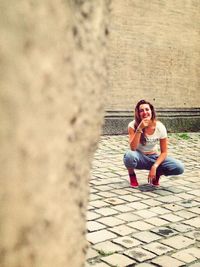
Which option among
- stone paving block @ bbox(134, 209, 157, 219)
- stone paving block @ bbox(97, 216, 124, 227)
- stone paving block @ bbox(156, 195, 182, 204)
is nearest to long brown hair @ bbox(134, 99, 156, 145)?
stone paving block @ bbox(156, 195, 182, 204)

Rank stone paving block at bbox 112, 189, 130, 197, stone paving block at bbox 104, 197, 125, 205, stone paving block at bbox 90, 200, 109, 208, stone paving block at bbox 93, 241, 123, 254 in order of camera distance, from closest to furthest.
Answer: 1. stone paving block at bbox 93, 241, 123, 254
2. stone paving block at bbox 90, 200, 109, 208
3. stone paving block at bbox 104, 197, 125, 205
4. stone paving block at bbox 112, 189, 130, 197

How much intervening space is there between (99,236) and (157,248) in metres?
0.55

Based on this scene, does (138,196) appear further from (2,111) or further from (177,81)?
(177,81)

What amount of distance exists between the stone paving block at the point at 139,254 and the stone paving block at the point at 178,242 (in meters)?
0.30

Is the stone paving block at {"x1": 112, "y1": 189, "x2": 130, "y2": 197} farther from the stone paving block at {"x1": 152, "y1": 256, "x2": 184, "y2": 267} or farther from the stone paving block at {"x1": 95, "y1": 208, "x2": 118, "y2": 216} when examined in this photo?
the stone paving block at {"x1": 152, "y1": 256, "x2": 184, "y2": 267}

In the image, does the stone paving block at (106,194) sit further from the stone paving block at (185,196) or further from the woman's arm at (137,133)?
the stone paving block at (185,196)

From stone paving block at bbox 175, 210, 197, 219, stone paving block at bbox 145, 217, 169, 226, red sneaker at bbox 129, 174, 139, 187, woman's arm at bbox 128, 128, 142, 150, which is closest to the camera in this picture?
stone paving block at bbox 145, 217, 169, 226

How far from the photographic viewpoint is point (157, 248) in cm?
351

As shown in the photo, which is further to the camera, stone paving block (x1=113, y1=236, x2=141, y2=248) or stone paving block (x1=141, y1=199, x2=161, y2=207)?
stone paving block (x1=141, y1=199, x2=161, y2=207)

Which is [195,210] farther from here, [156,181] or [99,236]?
[99,236]

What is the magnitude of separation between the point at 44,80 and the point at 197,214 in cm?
432

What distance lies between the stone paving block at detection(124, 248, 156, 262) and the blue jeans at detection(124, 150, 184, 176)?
206 cm

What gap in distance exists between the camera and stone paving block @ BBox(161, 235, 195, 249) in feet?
11.8

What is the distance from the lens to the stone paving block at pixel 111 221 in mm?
4055
